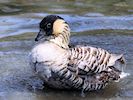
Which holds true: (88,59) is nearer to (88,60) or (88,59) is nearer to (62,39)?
(88,60)

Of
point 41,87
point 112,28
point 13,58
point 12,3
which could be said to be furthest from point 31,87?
point 12,3

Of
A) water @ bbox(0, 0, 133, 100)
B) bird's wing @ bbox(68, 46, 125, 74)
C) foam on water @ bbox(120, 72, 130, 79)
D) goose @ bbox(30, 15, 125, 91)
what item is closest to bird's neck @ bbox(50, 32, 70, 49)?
goose @ bbox(30, 15, 125, 91)

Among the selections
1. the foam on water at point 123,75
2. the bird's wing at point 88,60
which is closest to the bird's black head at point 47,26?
the bird's wing at point 88,60

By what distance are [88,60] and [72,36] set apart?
101 inches

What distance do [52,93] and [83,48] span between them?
0.67 meters

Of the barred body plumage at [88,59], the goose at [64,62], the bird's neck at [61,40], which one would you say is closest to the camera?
the goose at [64,62]

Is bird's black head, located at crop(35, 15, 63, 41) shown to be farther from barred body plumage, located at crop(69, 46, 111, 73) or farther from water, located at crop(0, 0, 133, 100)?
water, located at crop(0, 0, 133, 100)

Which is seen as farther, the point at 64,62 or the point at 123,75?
the point at 123,75

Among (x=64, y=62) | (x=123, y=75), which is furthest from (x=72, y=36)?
(x=64, y=62)

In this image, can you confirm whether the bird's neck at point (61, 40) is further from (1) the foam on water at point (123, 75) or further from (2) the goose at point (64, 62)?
(1) the foam on water at point (123, 75)

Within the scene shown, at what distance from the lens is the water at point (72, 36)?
21.1 feet

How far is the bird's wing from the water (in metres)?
0.34

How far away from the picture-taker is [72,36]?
878cm

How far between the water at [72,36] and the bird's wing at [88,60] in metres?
0.34
